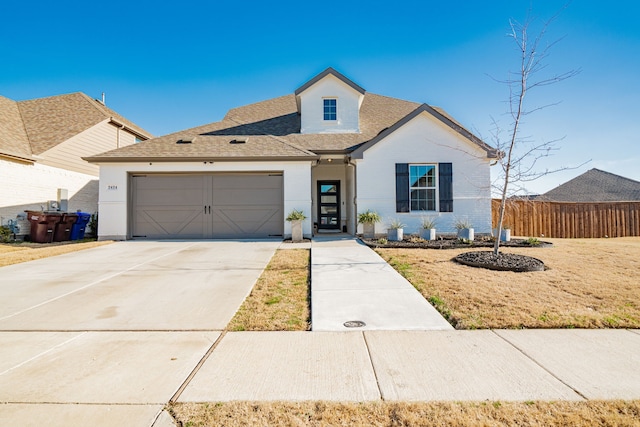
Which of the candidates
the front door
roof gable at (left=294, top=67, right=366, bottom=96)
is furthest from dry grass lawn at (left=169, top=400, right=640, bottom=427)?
roof gable at (left=294, top=67, right=366, bottom=96)

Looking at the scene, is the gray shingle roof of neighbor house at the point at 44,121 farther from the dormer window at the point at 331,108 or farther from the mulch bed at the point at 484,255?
the mulch bed at the point at 484,255

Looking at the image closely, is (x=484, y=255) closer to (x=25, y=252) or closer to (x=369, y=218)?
(x=369, y=218)

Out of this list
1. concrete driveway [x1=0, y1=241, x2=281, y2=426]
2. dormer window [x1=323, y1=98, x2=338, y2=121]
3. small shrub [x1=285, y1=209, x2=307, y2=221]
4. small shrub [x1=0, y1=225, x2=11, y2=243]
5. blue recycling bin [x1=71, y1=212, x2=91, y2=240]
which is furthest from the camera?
dormer window [x1=323, y1=98, x2=338, y2=121]

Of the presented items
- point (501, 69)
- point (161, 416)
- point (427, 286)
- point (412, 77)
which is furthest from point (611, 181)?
point (161, 416)

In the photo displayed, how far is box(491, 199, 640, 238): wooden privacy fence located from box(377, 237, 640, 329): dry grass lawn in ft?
19.8

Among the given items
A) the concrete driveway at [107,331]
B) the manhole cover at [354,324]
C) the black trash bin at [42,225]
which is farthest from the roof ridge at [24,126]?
the manhole cover at [354,324]

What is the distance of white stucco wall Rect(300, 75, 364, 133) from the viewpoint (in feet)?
46.9

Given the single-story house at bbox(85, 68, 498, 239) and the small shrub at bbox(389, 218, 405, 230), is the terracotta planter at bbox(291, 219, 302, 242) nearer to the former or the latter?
the single-story house at bbox(85, 68, 498, 239)

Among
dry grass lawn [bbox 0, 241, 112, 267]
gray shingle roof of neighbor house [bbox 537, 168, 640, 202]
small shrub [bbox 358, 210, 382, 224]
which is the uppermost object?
gray shingle roof of neighbor house [bbox 537, 168, 640, 202]

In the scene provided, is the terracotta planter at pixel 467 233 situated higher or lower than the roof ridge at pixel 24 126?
lower

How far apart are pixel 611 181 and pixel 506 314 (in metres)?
35.0

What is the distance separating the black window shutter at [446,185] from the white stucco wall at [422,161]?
17 cm

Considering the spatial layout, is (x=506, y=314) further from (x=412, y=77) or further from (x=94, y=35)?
(x=94, y=35)

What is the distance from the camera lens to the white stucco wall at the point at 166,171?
11.8m
